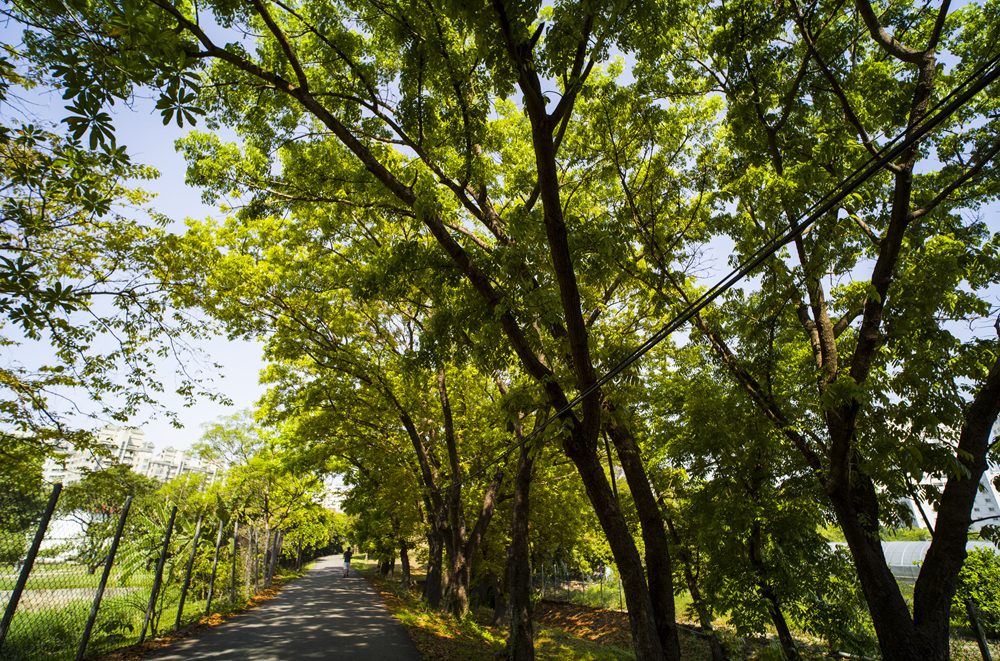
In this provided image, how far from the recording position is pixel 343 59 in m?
5.80

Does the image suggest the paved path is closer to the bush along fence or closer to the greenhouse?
the bush along fence

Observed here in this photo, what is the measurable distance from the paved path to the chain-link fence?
1272 cm

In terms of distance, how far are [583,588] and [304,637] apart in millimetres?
21252

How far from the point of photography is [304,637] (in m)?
9.04

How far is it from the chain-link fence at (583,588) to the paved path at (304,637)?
41.7 ft

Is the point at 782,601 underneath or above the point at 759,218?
underneath

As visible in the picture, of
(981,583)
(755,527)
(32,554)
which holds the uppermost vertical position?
(755,527)

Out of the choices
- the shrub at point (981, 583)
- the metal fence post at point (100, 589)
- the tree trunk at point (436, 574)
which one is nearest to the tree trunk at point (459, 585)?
the tree trunk at point (436, 574)

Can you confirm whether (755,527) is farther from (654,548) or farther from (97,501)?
(97,501)

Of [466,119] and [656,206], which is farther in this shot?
[656,206]

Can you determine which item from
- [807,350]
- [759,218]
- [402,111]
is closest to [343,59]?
[402,111]

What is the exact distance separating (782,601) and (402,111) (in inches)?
398

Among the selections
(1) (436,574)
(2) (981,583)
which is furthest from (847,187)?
(1) (436,574)

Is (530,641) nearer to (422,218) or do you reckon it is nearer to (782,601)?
(782,601)
